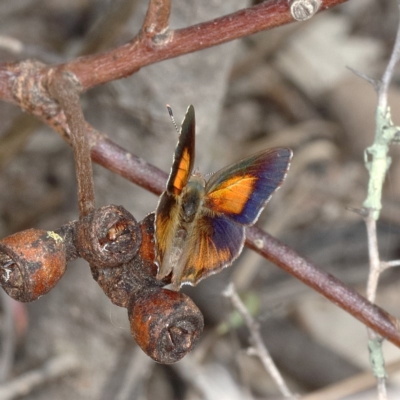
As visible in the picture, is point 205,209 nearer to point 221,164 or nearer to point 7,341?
point 7,341

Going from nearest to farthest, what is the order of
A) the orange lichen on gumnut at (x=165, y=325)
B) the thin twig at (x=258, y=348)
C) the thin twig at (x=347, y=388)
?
the orange lichen on gumnut at (x=165, y=325) < the thin twig at (x=258, y=348) < the thin twig at (x=347, y=388)

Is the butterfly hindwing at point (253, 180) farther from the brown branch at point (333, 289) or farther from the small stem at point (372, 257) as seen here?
the small stem at point (372, 257)

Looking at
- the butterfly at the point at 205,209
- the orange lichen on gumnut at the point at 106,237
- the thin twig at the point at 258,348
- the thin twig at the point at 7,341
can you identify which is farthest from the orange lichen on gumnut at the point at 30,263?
the thin twig at the point at 7,341

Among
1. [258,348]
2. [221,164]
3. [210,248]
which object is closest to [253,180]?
[210,248]

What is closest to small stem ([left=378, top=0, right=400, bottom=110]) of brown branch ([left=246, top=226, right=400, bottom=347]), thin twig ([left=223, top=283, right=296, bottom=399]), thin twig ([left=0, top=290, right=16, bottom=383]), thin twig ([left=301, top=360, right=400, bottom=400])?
brown branch ([left=246, top=226, right=400, bottom=347])

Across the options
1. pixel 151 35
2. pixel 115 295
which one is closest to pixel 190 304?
pixel 115 295
